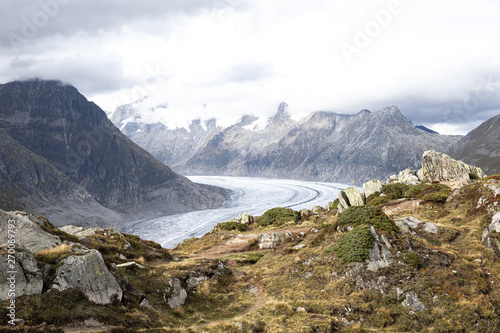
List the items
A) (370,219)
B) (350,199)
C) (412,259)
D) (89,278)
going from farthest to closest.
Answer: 1. (350,199)
2. (370,219)
3. (412,259)
4. (89,278)

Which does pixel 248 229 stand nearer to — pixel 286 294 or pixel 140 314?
pixel 286 294

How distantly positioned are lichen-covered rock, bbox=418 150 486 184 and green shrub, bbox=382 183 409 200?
40.3 feet

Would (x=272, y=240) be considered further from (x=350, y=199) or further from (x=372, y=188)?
(x=372, y=188)

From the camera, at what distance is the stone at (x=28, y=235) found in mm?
19891

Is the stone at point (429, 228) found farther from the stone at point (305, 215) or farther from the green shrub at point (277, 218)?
the stone at point (305, 215)

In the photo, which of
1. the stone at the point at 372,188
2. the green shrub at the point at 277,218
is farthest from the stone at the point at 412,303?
the stone at the point at 372,188

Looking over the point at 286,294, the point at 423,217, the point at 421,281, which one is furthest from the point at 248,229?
the point at 421,281

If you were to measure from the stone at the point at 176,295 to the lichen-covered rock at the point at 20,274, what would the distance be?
30.2ft

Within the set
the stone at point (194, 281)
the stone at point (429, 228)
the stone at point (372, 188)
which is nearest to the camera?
the stone at point (194, 281)

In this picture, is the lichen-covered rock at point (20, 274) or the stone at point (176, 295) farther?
the stone at point (176, 295)

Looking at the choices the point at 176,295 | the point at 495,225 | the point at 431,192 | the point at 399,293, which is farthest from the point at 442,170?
the point at 176,295

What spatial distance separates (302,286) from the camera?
23172mm

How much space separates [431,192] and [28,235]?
60960 millimetres

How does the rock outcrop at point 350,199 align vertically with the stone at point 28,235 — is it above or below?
below
